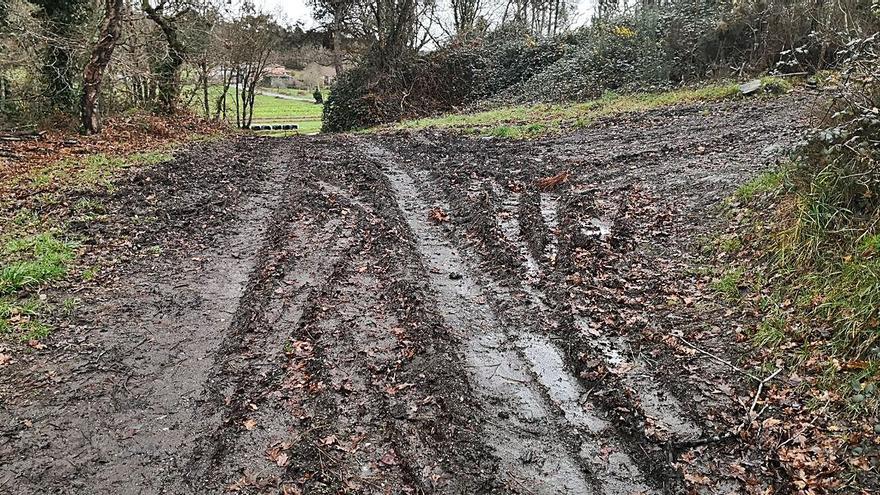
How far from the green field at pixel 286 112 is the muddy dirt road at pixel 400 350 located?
17.0 meters

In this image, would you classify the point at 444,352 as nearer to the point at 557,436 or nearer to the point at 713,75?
the point at 557,436

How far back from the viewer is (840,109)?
4844 mm

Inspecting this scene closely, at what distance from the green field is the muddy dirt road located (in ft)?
Result: 55.8

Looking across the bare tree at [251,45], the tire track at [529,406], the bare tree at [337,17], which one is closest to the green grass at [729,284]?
the tire track at [529,406]

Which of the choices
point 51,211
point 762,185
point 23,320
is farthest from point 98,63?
point 762,185

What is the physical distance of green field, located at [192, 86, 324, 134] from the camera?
80.4 ft

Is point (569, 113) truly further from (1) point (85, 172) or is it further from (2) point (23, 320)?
(2) point (23, 320)

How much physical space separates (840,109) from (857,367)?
257cm

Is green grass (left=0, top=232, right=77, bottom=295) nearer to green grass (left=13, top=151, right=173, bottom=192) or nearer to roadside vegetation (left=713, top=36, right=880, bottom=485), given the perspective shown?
green grass (left=13, top=151, right=173, bottom=192)

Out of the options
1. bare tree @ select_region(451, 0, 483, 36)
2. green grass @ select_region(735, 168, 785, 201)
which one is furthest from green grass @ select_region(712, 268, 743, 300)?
bare tree @ select_region(451, 0, 483, 36)

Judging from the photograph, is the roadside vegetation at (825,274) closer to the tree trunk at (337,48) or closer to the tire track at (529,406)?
the tire track at (529,406)

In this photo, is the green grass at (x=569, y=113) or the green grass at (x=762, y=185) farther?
the green grass at (x=569, y=113)

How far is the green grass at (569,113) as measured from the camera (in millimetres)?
12242

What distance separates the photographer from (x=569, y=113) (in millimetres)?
14195
